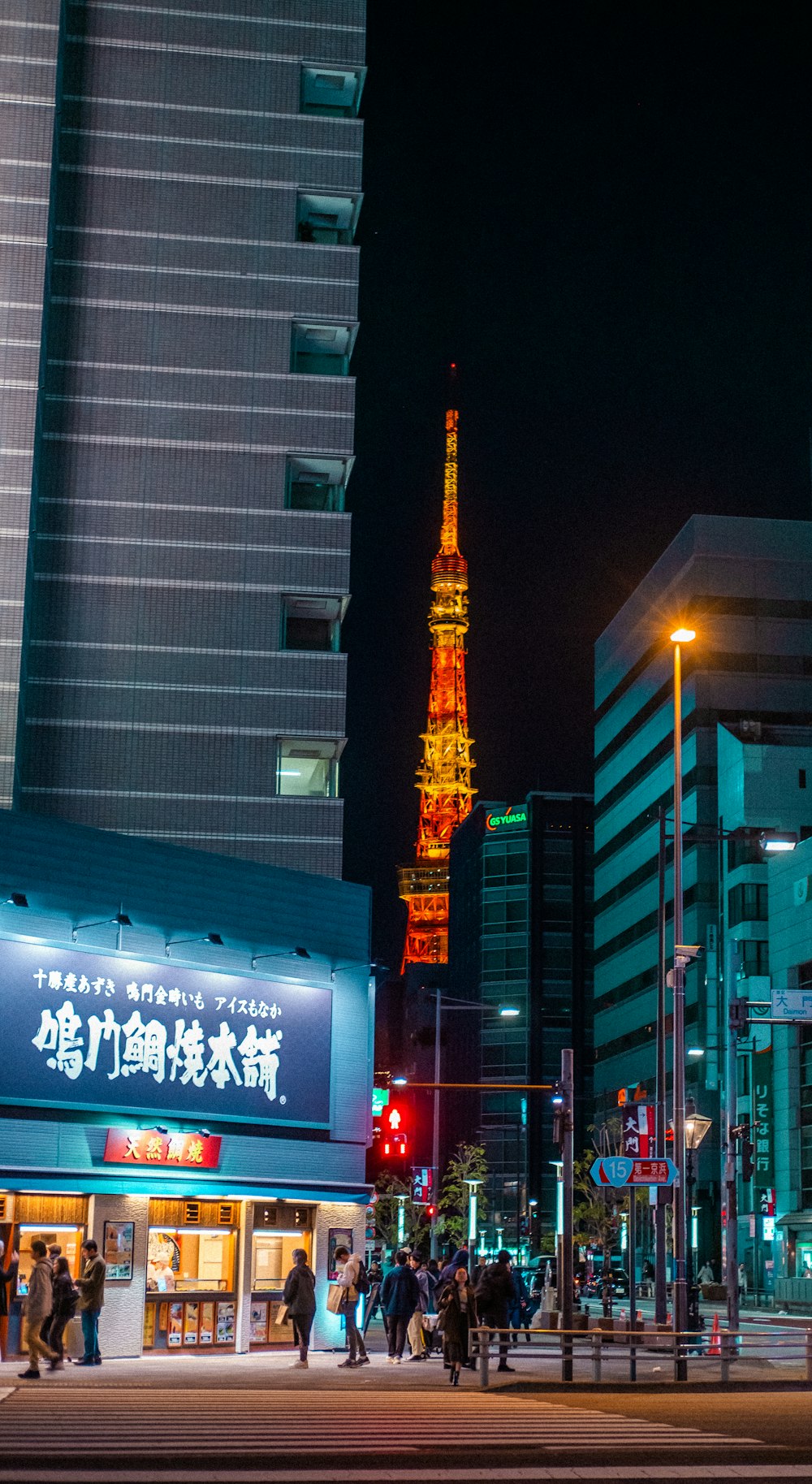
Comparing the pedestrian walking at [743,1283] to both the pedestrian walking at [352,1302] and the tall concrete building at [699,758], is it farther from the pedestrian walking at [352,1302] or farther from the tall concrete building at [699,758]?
the pedestrian walking at [352,1302]

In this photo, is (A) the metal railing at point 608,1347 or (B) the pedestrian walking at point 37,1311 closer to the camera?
(B) the pedestrian walking at point 37,1311

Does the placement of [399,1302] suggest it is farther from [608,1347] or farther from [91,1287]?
[91,1287]

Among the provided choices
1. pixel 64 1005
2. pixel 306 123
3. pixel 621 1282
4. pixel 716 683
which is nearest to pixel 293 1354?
pixel 64 1005

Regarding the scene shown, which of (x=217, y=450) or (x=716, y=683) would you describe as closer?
(x=217, y=450)

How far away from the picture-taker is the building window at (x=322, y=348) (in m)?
47.6

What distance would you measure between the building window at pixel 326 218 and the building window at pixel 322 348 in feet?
8.13

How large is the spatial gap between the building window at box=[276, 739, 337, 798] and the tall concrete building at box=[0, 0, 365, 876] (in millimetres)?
73

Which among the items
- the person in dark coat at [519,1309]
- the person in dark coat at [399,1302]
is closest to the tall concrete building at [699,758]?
the person in dark coat at [519,1309]

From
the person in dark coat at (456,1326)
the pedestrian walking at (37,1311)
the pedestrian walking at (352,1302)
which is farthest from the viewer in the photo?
the pedestrian walking at (352,1302)

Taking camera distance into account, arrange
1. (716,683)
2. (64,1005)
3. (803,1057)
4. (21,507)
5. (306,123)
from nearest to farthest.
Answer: (64,1005), (21,507), (306,123), (803,1057), (716,683)

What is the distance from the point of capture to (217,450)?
152 feet

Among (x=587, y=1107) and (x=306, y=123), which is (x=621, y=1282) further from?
(x=587, y=1107)

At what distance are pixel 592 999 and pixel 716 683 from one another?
41.3 metres

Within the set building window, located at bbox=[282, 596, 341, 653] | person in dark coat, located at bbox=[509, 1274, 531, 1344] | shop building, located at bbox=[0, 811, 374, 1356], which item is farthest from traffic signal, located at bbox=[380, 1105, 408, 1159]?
building window, located at bbox=[282, 596, 341, 653]
